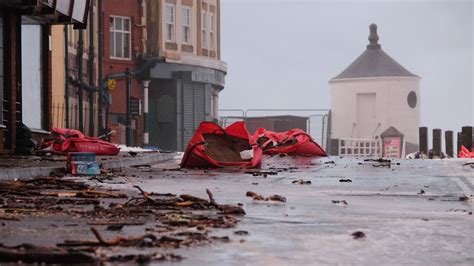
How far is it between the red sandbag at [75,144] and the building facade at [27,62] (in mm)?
818

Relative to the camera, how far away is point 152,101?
6069 cm

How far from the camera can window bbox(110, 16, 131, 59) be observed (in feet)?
188

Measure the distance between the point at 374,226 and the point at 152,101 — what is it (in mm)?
53450

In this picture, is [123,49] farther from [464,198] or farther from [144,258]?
[144,258]

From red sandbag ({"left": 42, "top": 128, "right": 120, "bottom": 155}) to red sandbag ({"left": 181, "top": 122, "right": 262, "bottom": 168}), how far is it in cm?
451

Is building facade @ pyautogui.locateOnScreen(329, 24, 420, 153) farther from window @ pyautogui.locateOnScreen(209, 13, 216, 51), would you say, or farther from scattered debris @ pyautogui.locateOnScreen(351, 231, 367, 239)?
scattered debris @ pyautogui.locateOnScreen(351, 231, 367, 239)

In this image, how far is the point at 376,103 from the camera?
114m

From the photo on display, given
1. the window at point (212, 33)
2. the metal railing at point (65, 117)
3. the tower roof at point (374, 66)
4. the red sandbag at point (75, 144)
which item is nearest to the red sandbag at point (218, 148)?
the red sandbag at point (75, 144)

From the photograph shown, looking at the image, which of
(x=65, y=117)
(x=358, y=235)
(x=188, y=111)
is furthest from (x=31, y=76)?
(x=188, y=111)

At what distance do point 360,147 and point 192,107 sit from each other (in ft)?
134

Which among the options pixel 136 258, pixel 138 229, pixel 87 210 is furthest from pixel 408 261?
pixel 87 210

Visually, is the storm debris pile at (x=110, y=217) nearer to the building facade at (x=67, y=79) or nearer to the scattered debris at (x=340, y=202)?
the scattered debris at (x=340, y=202)

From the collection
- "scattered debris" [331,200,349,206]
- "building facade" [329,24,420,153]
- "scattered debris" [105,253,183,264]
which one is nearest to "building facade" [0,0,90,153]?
"scattered debris" [331,200,349,206]

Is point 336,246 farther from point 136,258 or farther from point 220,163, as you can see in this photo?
point 220,163
